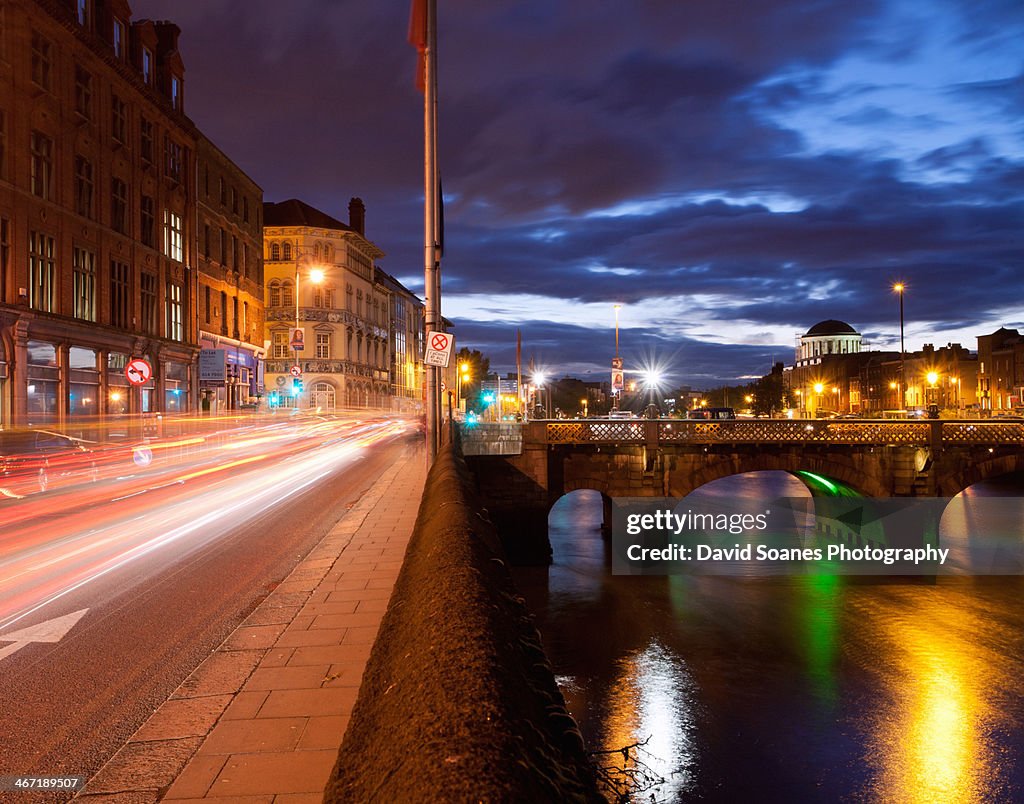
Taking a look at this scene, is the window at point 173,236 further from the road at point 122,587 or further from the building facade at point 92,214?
the road at point 122,587

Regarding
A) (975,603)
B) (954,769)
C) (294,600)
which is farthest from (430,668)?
(975,603)

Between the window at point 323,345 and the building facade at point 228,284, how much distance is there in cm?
1357

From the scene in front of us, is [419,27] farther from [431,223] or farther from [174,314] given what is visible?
[174,314]

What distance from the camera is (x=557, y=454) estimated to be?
41.1m

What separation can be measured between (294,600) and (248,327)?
57.8 m

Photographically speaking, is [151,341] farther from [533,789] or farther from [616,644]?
[533,789]

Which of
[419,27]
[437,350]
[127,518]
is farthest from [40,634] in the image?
[419,27]

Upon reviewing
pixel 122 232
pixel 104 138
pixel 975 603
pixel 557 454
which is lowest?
pixel 975 603

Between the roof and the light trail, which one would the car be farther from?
the roof

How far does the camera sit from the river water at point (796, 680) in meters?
17.6

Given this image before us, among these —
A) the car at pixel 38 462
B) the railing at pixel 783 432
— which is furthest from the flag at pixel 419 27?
the railing at pixel 783 432

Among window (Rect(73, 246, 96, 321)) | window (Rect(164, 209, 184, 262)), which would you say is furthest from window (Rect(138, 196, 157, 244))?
window (Rect(73, 246, 96, 321))

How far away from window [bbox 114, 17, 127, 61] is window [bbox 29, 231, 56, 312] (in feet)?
40.7

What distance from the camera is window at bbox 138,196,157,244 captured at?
44.9m
